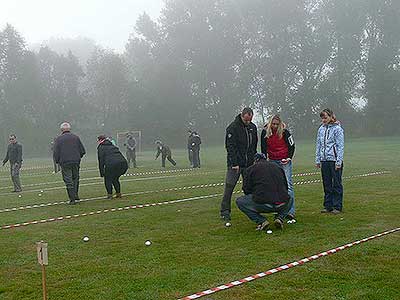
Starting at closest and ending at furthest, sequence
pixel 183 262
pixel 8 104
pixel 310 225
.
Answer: pixel 183 262, pixel 310 225, pixel 8 104

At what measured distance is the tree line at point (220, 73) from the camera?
53.1 meters

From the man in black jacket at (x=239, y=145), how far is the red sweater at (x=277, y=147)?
287 mm

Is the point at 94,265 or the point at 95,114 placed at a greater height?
the point at 95,114

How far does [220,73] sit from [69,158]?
44.0 metres

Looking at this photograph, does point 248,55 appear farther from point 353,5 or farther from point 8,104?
point 8,104

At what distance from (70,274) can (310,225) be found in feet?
12.8

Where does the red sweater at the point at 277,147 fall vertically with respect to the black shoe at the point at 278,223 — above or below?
above

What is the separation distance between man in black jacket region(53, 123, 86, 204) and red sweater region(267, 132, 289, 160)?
5.32 meters

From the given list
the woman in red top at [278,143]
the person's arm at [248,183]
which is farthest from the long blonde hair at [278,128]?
the person's arm at [248,183]

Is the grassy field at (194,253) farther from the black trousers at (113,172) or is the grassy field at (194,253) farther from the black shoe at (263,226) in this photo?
the black trousers at (113,172)

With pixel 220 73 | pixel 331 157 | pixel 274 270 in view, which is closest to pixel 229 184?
pixel 331 157

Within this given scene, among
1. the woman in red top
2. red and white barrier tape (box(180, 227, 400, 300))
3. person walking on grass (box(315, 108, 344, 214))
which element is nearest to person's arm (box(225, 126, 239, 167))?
the woman in red top

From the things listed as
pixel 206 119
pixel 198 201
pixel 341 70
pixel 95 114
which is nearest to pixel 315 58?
pixel 341 70

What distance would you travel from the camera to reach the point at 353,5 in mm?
53344
